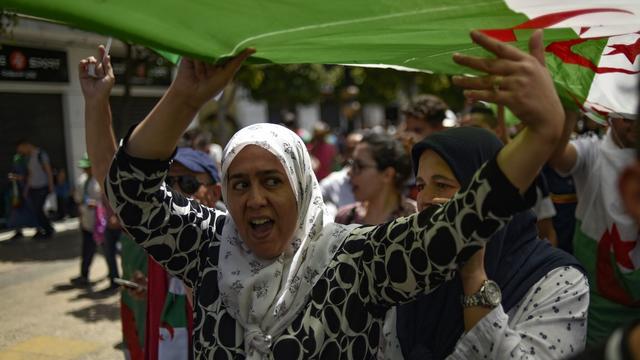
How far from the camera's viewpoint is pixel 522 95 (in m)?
1.24

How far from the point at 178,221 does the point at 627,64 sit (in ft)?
5.13

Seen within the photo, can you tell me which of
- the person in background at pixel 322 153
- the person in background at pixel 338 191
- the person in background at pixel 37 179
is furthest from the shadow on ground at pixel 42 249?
the person in background at pixel 338 191

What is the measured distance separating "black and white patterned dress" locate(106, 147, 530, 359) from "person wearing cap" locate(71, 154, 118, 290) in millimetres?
5729

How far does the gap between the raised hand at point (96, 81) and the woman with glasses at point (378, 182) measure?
1978mm

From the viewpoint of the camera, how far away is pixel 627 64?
7.04ft

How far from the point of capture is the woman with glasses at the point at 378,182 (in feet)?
11.9

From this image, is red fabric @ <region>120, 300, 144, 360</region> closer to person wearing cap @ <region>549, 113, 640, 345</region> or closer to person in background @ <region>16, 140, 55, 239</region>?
person wearing cap @ <region>549, 113, 640, 345</region>

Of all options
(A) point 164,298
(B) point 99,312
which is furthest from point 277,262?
(B) point 99,312

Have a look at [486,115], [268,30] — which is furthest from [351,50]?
[486,115]

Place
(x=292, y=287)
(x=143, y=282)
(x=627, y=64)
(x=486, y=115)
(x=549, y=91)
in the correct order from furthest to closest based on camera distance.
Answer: (x=486, y=115) → (x=143, y=282) → (x=627, y=64) → (x=292, y=287) → (x=549, y=91)

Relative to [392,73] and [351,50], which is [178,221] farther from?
[392,73]

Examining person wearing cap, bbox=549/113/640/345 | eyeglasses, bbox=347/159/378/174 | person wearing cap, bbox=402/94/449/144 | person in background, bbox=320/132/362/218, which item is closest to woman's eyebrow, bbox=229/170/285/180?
person wearing cap, bbox=549/113/640/345

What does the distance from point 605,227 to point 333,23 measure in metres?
2.15

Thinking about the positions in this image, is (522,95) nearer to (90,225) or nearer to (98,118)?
(98,118)
